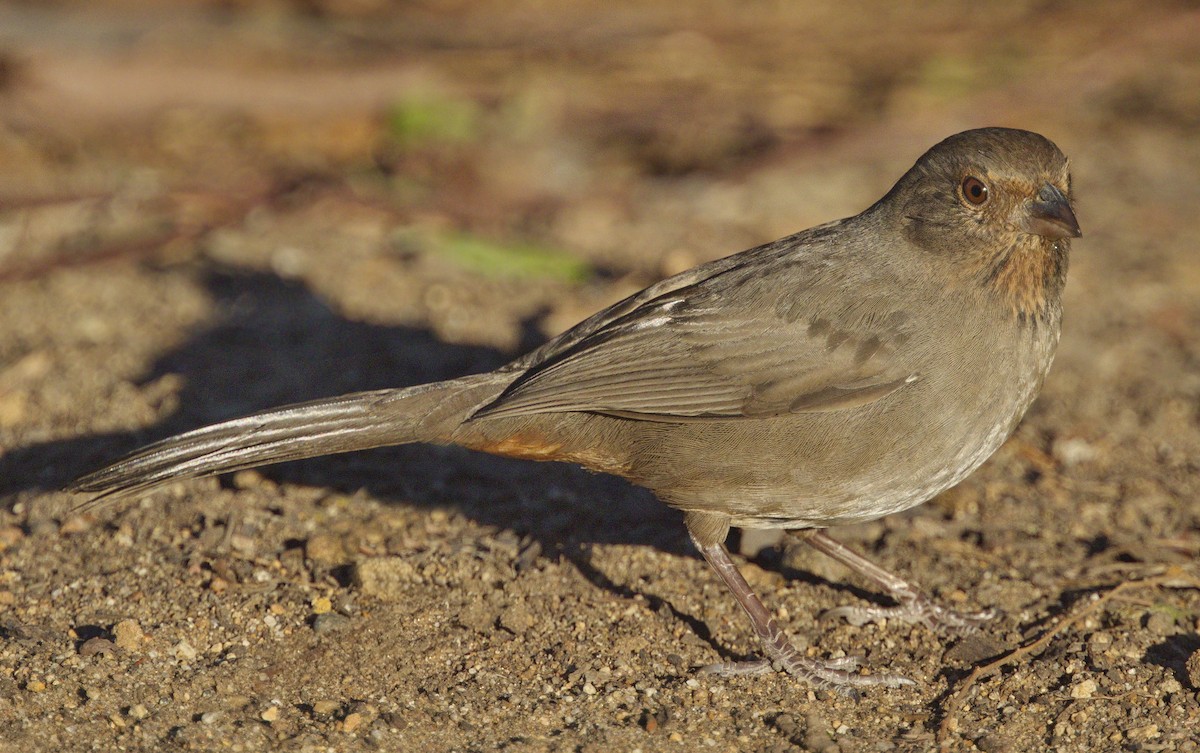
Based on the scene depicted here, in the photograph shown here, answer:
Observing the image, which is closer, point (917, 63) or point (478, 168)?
point (478, 168)

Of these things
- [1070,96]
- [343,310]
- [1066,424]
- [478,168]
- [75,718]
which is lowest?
[75,718]

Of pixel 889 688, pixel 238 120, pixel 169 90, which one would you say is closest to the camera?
pixel 889 688

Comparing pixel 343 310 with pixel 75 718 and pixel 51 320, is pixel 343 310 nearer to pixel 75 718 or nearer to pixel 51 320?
pixel 51 320

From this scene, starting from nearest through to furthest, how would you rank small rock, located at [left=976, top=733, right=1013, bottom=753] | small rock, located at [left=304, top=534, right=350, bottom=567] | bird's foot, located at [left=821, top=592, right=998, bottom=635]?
small rock, located at [left=976, top=733, right=1013, bottom=753] < bird's foot, located at [left=821, top=592, right=998, bottom=635] < small rock, located at [left=304, top=534, right=350, bottom=567]

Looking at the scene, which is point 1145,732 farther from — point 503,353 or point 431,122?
point 431,122

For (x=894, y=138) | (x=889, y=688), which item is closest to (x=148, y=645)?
(x=889, y=688)

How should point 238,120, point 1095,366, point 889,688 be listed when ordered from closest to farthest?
point 889,688
point 1095,366
point 238,120

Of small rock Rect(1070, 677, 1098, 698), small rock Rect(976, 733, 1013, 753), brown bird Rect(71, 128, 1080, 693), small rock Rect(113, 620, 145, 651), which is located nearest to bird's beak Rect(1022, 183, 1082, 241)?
brown bird Rect(71, 128, 1080, 693)

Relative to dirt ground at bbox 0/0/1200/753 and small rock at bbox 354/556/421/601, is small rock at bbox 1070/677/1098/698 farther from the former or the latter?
small rock at bbox 354/556/421/601
